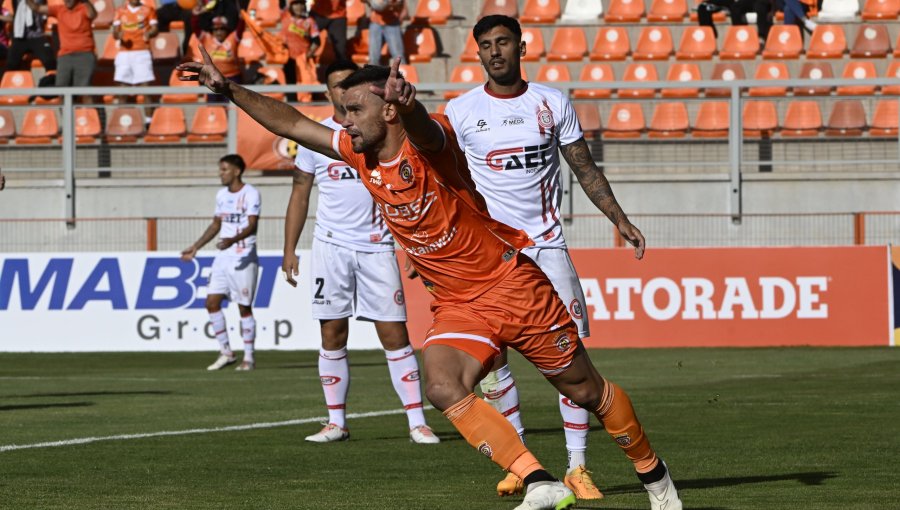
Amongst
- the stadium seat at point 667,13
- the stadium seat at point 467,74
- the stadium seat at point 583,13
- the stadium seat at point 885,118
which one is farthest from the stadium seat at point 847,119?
the stadium seat at point 583,13

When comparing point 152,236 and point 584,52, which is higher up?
point 584,52

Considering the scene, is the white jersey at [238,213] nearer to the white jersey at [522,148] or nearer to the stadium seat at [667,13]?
the white jersey at [522,148]

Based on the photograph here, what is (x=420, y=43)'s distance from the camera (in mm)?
27156

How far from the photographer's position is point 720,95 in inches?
934

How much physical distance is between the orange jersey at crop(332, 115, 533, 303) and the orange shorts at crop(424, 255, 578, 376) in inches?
2.7

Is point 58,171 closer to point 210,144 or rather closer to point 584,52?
point 210,144

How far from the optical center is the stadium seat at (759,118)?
76.0 feet

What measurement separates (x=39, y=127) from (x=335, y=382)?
14.6 meters

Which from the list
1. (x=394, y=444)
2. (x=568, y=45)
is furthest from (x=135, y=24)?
(x=394, y=444)

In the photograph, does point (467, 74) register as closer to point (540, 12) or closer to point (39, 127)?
point (540, 12)

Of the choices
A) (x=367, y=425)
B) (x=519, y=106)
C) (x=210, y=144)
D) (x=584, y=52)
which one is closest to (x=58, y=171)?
(x=210, y=144)

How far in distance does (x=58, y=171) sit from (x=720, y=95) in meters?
9.85

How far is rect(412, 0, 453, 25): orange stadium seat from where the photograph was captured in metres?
27.5

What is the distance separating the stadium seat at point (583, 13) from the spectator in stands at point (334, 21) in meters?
3.99
